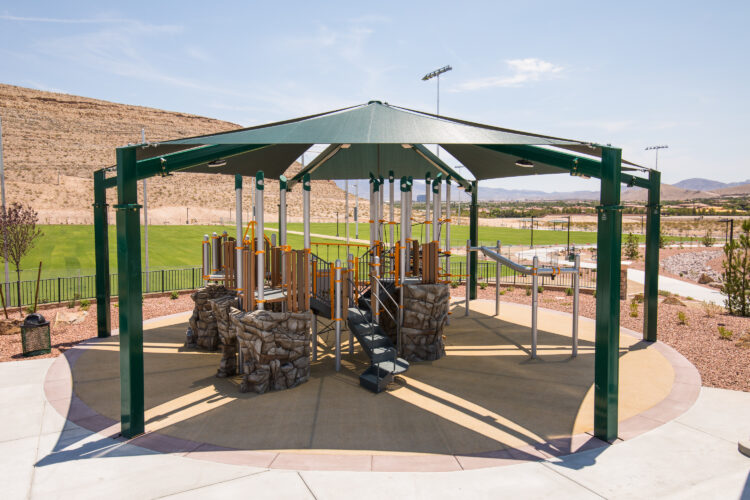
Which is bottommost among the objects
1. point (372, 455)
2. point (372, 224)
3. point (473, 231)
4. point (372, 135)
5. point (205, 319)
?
point (372, 455)

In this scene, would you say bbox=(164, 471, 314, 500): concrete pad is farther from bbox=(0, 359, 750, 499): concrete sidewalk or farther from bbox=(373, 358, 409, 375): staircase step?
bbox=(373, 358, 409, 375): staircase step

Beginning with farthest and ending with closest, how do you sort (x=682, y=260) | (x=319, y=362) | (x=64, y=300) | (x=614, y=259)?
(x=682, y=260)
(x=64, y=300)
(x=319, y=362)
(x=614, y=259)

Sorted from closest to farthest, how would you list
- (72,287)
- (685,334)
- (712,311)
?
1. (685,334)
2. (712,311)
3. (72,287)

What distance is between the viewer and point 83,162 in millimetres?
102812

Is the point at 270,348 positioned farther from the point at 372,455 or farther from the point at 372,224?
the point at 372,224

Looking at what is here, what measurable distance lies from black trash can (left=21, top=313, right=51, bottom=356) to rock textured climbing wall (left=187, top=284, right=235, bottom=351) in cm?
348

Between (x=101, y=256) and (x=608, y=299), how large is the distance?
12.8m

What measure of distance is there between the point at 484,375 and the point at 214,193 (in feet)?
314

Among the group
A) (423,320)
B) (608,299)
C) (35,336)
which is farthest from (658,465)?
(35,336)

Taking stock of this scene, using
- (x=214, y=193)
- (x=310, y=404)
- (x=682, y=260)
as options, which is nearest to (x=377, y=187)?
(x=310, y=404)

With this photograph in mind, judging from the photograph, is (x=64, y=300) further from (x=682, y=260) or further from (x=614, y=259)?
(x=682, y=260)

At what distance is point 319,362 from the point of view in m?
11.5

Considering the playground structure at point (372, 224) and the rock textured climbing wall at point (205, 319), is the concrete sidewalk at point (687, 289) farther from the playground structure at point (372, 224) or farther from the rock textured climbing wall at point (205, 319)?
the rock textured climbing wall at point (205, 319)

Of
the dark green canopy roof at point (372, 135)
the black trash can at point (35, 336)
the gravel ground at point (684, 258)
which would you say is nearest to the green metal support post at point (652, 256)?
the dark green canopy roof at point (372, 135)
